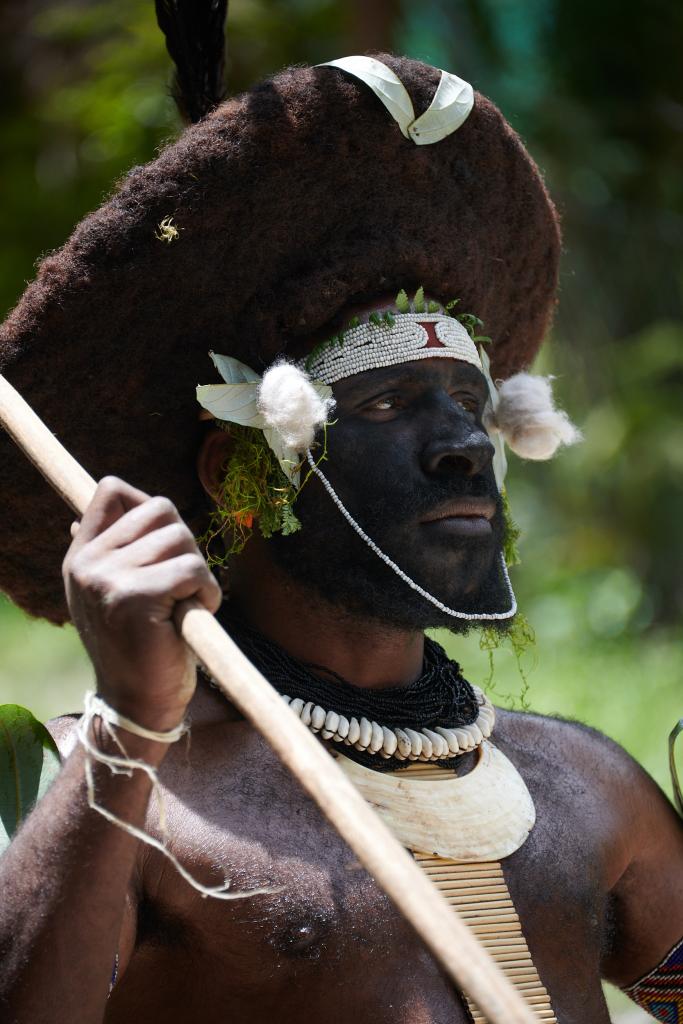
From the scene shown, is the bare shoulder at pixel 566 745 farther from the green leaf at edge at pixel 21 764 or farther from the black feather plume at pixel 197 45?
the black feather plume at pixel 197 45

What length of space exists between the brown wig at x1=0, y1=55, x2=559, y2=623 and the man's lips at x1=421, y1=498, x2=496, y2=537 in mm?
514

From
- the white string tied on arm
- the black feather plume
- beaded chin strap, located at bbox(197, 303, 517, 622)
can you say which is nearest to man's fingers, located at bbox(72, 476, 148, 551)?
the white string tied on arm

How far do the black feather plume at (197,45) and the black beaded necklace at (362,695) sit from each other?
46.4 inches

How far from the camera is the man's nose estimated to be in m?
2.85

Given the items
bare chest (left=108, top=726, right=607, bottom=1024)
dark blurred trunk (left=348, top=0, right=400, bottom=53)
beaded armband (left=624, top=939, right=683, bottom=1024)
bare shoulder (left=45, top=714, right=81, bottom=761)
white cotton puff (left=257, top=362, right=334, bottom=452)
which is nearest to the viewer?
Result: bare chest (left=108, top=726, right=607, bottom=1024)

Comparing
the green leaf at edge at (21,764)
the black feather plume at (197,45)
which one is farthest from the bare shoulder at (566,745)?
the black feather plume at (197,45)

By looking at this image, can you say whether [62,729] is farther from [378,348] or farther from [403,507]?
[378,348]

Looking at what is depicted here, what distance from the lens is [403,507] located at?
9.27 feet

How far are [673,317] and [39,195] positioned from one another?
4.75 metres

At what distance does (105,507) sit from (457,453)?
1028mm

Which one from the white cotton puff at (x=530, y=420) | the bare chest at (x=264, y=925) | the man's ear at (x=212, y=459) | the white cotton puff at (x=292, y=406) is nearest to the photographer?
the bare chest at (x=264, y=925)

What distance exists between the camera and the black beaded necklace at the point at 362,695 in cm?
285

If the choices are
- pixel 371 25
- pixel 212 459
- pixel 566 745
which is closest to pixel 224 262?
pixel 212 459

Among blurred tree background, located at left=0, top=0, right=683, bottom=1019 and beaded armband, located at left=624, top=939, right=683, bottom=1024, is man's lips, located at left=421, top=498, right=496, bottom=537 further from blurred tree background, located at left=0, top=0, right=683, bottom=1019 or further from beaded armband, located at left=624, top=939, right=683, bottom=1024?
blurred tree background, located at left=0, top=0, right=683, bottom=1019
